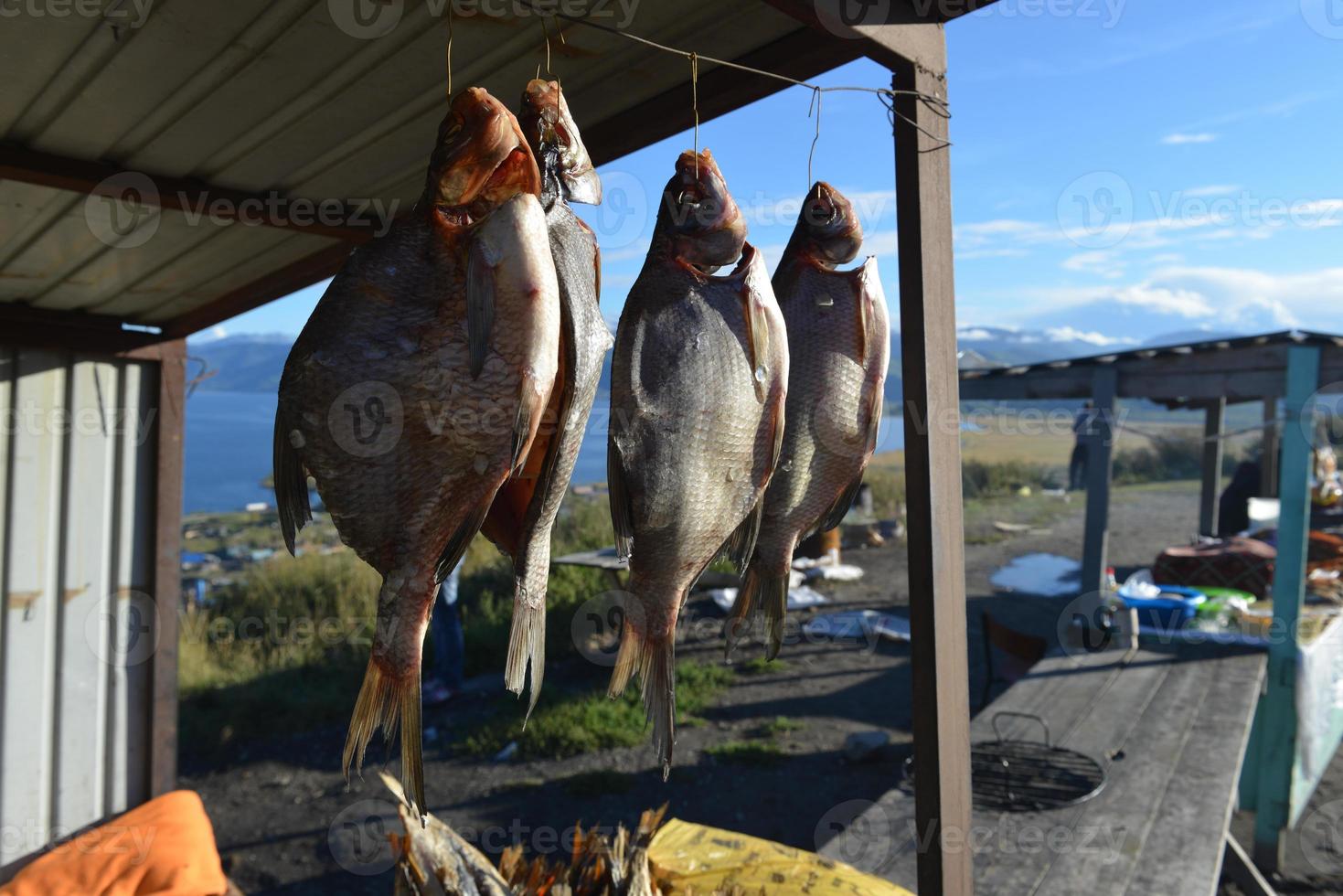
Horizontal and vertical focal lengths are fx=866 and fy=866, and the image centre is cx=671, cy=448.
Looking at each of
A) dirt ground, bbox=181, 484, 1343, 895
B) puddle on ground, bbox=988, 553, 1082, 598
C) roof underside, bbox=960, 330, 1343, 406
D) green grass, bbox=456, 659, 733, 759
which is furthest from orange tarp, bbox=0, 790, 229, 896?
puddle on ground, bbox=988, 553, 1082, 598

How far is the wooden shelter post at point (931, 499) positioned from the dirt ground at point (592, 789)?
177 inches

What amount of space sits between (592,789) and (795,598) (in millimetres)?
5969

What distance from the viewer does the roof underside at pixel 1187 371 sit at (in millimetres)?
7082

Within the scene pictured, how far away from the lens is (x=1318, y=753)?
713 centimetres

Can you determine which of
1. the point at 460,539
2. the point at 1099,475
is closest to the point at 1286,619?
the point at 1099,475

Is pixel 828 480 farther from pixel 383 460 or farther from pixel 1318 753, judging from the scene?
pixel 1318 753

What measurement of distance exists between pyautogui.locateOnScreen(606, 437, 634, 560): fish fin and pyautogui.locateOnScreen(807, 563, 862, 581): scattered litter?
12.7m

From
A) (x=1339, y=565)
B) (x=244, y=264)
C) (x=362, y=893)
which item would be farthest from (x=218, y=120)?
(x=1339, y=565)

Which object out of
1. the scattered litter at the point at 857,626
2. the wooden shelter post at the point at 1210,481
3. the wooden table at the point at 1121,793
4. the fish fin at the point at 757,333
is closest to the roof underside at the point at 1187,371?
the wooden table at the point at 1121,793

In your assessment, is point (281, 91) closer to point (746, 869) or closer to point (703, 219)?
point (703, 219)

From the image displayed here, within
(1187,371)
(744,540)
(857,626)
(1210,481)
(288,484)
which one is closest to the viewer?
(288,484)

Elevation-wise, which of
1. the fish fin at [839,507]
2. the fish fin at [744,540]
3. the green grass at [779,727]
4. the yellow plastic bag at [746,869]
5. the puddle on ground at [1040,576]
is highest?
the fish fin at [839,507]

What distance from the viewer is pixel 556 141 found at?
146cm

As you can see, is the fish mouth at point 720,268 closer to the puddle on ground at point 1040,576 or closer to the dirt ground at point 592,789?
the dirt ground at point 592,789
